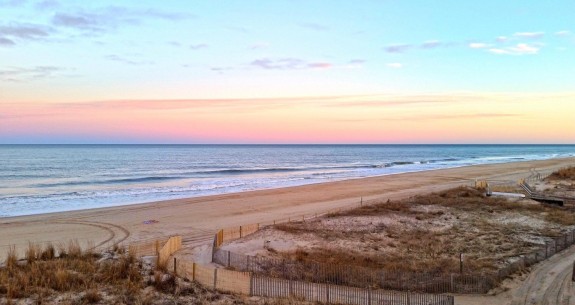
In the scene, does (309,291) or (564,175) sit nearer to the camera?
(309,291)

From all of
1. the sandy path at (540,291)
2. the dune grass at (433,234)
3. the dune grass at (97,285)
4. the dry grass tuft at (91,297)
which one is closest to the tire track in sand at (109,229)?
the dune grass at (433,234)

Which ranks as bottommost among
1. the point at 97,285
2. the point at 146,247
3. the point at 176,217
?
the point at 176,217

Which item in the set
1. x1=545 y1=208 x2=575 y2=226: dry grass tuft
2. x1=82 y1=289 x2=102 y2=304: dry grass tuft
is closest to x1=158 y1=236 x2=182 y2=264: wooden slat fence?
x1=82 y1=289 x2=102 y2=304: dry grass tuft

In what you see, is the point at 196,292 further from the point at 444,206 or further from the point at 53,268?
the point at 444,206

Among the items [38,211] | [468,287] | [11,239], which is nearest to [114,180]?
[38,211]

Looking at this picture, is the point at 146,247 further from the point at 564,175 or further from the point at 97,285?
the point at 564,175

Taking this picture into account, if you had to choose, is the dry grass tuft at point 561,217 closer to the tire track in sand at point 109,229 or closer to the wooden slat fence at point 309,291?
the wooden slat fence at point 309,291

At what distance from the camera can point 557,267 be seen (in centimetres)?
1842

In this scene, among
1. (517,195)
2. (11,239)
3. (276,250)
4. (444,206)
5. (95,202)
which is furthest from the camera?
(95,202)

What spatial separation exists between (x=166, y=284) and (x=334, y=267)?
19.3 ft

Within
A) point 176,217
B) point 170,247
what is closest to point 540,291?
point 170,247

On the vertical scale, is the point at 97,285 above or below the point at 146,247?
above

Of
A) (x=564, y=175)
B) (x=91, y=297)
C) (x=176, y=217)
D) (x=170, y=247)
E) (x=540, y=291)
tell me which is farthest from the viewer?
(x=564, y=175)

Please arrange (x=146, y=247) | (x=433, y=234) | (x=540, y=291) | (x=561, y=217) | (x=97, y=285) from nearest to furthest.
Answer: (x=97, y=285), (x=540, y=291), (x=146, y=247), (x=433, y=234), (x=561, y=217)
